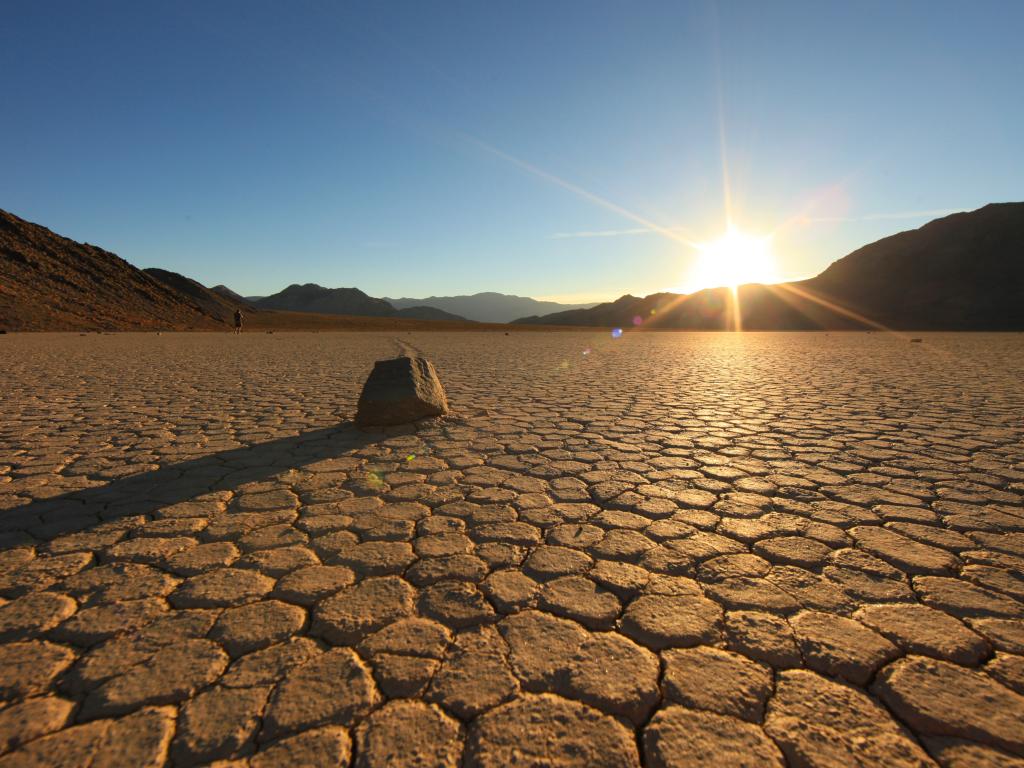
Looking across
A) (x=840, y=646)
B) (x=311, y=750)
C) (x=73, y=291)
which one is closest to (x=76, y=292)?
(x=73, y=291)

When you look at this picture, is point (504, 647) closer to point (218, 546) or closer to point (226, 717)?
point (226, 717)

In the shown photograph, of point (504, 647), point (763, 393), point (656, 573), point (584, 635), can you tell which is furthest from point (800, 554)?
point (763, 393)

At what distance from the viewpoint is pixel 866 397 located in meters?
6.03

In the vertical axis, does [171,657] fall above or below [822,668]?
above

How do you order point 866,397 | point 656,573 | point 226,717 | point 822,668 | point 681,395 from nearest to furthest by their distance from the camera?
point 226,717 < point 822,668 < point 656,573 < point 866,397 < point 681,395

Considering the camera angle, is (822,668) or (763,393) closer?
(822,668)

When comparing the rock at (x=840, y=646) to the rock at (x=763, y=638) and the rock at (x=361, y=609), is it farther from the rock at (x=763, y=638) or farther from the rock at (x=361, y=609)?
the rock at (x=361, y=609)

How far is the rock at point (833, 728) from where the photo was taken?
1.14 m

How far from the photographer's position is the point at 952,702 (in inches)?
51.0

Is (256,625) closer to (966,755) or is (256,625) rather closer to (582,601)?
(582,601)

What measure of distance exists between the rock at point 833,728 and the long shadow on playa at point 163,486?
2883 mm

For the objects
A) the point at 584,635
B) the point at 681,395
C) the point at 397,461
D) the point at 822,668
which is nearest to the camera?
the point at 822,668

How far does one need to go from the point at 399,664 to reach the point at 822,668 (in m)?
1.22

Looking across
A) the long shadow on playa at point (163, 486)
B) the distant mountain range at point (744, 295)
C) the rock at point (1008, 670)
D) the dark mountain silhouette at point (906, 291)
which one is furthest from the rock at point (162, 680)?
the dark mountain silhouette at point (906, 291)
